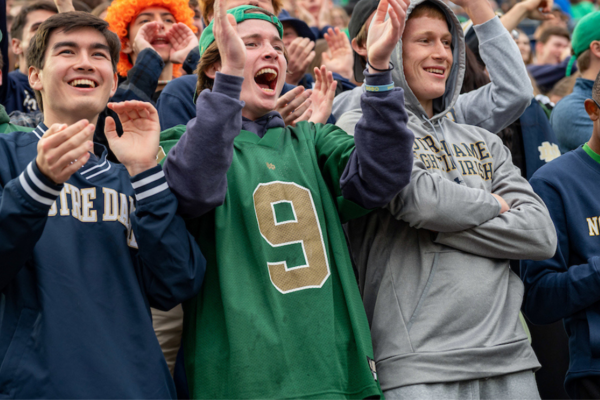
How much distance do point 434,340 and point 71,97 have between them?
1812mm

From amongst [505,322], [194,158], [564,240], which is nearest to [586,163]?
[564,240]

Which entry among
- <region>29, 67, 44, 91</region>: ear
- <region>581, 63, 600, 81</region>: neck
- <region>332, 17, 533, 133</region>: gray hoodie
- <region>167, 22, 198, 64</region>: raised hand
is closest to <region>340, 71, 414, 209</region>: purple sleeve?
<region>332, 17, 533, 133</region>: gray hoodie

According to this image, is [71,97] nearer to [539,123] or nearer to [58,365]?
[58,365]

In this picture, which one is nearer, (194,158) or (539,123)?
(194,158)

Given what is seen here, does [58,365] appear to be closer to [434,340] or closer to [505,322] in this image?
[434,340]

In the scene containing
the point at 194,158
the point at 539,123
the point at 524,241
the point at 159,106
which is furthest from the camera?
the point at 539,123

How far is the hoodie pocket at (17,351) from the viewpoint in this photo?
7.64 feet

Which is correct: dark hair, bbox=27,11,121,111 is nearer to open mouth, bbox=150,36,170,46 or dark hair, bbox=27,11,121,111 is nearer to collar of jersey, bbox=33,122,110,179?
collar of jersey, bbox=33,122,110,179

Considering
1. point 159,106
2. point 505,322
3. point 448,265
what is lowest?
point 505,322

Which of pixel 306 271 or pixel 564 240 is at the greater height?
pixel 306 271

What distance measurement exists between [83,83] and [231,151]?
2.87 feet

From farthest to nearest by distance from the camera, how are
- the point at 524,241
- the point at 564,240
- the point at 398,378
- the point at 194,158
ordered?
the point at 564,240 < the point at 524,241 < the point at 398,378 < the point at 194,158

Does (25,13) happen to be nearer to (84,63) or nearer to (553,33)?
(84,63)

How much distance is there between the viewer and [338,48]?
5125 millimetres
